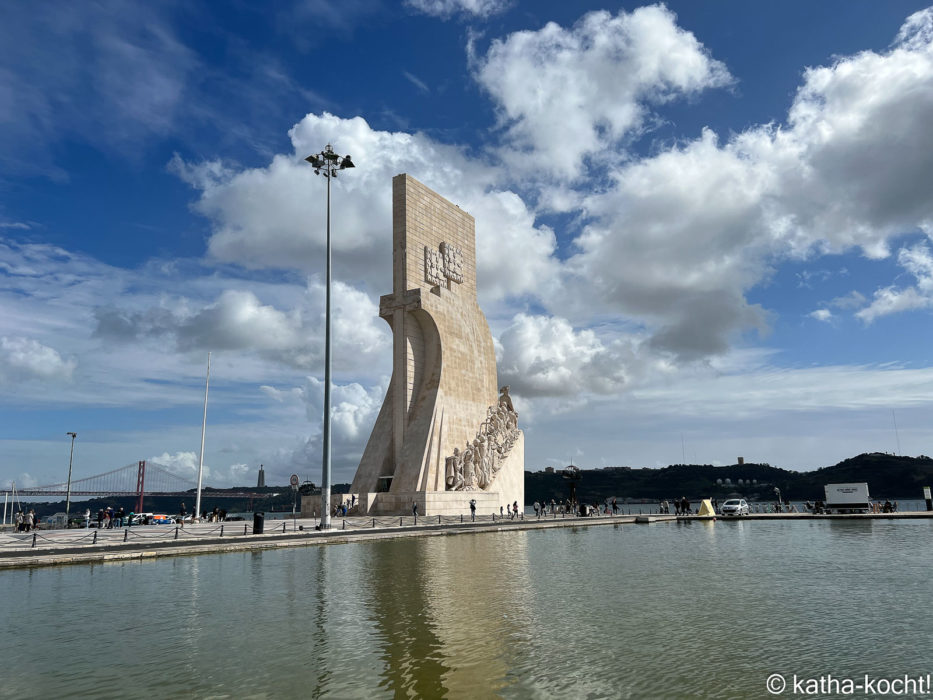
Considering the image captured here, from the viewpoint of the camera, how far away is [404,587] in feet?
33.8

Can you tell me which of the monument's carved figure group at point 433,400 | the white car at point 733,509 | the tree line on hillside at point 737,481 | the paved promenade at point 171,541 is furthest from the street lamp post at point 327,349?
the tree line on hillside at point 737,481

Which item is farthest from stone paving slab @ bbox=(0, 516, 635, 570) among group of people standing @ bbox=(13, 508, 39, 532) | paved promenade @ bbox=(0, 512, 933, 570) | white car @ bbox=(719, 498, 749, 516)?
white car @ bbox=(719, 498, 749, 516)

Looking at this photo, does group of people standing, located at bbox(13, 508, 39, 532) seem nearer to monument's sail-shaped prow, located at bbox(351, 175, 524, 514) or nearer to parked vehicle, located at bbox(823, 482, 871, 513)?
monument's sail-shaped prow, located at bbox(351, 175, 524, 514)

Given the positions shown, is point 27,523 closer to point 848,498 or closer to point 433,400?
point 433,400

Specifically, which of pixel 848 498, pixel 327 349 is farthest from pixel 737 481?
pixel 327 349

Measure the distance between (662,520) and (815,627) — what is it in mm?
27110

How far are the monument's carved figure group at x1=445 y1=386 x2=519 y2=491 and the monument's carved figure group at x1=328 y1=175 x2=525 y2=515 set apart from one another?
6 centimetres

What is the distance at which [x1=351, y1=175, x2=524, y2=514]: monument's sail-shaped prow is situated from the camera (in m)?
32.8

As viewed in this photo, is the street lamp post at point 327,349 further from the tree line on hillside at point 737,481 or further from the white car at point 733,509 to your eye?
the tree line on hillside at point 737,481

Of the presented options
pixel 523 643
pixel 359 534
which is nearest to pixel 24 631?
pixel 523 643

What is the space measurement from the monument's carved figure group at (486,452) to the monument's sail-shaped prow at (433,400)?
0.06 m

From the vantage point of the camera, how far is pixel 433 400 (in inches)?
1351

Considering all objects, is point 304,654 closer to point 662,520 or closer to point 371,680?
point 371,680

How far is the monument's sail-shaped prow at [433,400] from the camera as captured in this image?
32844mm
